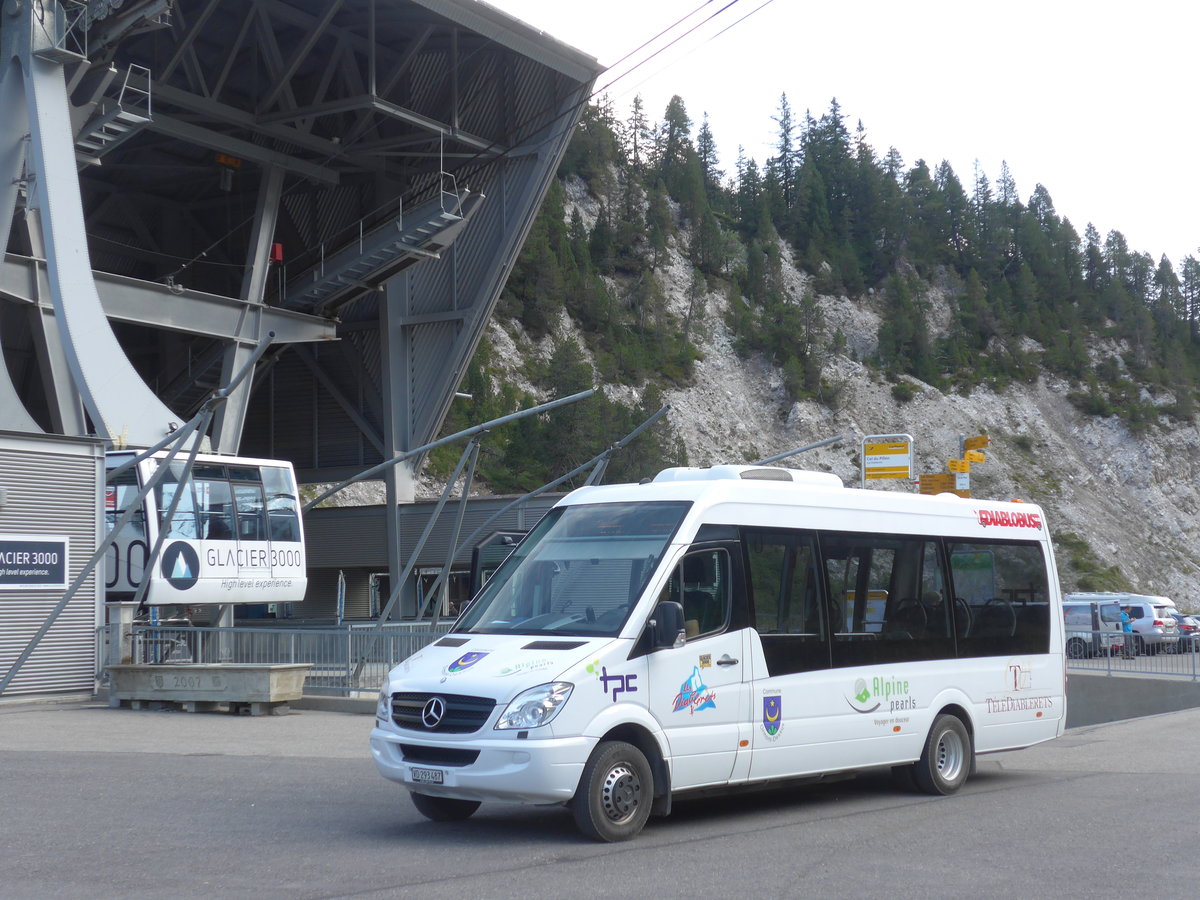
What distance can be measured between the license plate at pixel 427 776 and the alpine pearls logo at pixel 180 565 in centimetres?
2119

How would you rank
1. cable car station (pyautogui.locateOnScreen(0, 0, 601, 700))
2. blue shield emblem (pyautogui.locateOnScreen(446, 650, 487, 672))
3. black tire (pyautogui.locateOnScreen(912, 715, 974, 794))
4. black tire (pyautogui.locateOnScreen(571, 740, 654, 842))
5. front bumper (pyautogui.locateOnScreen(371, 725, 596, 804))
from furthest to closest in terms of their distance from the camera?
cable car station (pyautogui.locateOnScreen(0, 0, 601, 700)), black tire (pyautogui.locateOnScreen(912, 715, 974, 794)), blue shield emblem (pyautogui.locateOnScreen(446, 650, 487, 672)), black tire (pyautogui.locateOnScreen(571, 740, 654, 842)), front bumper (pyautogui.locateOnScreen(371, 725, 596, 804))

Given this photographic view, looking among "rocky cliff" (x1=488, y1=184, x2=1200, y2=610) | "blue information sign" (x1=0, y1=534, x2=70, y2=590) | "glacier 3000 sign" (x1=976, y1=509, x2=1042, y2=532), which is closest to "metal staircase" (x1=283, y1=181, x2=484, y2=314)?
"blue information sign" (x1=0, y1=534, x2=70, y2=590)

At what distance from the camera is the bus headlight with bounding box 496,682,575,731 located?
28.4 ft

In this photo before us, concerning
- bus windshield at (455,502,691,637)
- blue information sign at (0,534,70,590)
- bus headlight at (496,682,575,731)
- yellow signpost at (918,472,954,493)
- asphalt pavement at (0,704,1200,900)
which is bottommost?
asphalt pavement at (0,704,1200,900)

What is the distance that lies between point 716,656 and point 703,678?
230 millimetres

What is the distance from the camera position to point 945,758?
12.0 meters

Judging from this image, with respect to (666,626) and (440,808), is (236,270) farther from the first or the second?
(666,626)

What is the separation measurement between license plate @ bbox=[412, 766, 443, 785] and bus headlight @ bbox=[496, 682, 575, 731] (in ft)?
1.96

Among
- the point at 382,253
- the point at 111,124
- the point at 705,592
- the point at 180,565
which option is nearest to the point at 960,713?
the point at 705,592

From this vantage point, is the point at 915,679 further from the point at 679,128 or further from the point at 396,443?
the point at 679,128

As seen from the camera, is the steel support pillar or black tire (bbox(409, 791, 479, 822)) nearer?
black tire (bbox(409, 791, 479, 822))

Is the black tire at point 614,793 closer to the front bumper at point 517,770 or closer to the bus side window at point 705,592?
the front bumper at point 517,770

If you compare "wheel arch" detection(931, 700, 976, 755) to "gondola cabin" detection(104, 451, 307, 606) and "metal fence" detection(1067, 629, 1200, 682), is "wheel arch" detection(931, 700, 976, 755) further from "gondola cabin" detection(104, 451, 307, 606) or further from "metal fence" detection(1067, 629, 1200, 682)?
"gondola cabin" detection(104, 451, 307, 606)

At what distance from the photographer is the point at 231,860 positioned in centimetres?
834
